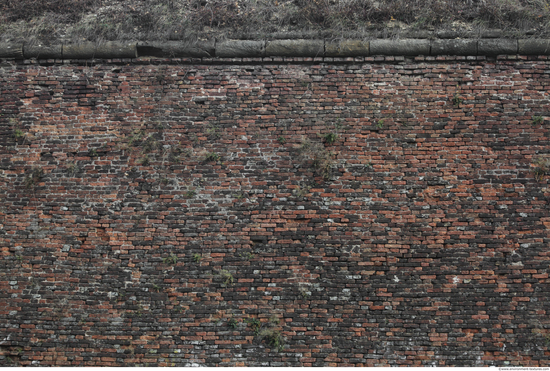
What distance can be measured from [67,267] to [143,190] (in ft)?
5.21

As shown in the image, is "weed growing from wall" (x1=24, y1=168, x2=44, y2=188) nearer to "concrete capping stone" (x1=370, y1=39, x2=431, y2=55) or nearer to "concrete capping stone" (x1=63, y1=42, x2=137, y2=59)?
"concrete capping stone" (x1=63, y1=42, x2=137, y2=59)

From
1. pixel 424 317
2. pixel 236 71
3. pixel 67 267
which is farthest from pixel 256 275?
pixel 236 71

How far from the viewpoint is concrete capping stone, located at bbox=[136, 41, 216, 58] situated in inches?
220

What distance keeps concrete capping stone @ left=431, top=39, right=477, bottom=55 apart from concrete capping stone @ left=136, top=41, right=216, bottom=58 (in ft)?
11.5

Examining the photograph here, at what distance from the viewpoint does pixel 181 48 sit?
18.4 feet

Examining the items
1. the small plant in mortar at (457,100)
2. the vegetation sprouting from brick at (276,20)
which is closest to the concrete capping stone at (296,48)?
the vegetation sprouting from brick at (276,20)

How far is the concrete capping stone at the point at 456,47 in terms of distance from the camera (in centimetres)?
545

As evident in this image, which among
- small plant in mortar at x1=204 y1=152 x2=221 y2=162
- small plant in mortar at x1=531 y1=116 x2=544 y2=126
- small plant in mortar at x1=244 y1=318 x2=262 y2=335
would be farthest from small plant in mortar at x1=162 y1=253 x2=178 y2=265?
small plant in mortar at x1=531 y1=116 x2=544 y2=126

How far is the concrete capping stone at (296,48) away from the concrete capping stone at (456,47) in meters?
1.78

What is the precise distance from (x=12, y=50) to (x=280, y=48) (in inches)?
170

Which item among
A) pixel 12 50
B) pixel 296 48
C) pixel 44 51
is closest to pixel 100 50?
pixel 44 51

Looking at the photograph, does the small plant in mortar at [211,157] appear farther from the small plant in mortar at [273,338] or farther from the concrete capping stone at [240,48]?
the small plant in mortar at [273,338]

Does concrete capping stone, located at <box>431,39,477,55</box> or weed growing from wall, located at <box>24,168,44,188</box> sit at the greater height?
concrete capping stone, located at <box>431,39,477,55</box>

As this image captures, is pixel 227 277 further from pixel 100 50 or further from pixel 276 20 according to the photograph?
pixel 276 20
